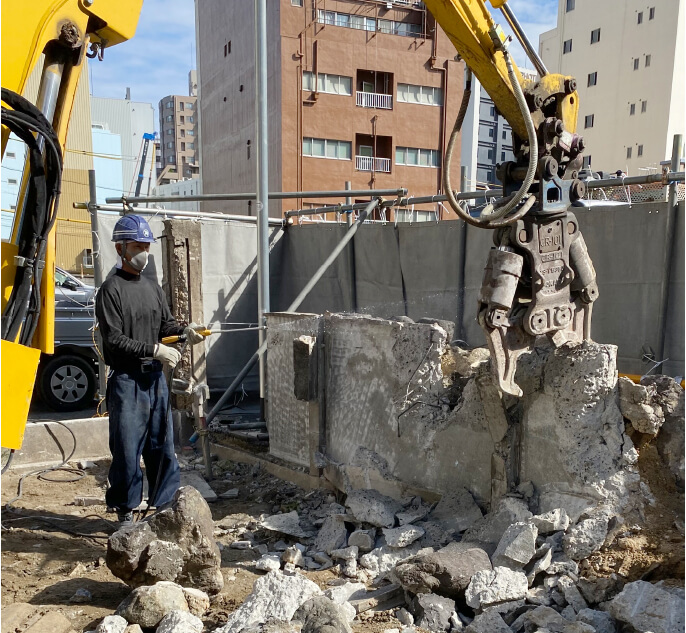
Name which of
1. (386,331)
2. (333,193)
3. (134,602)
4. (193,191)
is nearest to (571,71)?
(193,191)

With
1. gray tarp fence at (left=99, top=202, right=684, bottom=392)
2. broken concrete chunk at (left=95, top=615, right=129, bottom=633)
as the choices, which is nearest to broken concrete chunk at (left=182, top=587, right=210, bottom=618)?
Result: broken concrete chunk at (left=95, top=615, right=129, bottom=633)

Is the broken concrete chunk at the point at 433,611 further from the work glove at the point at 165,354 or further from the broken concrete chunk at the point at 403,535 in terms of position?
the work glove at the point at 165,354

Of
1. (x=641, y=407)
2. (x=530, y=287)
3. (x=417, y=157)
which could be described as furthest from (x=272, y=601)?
(x=417, y=157)

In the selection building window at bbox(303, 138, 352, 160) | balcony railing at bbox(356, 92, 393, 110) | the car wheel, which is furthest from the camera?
balcony railing at bbox(356, 92, 393, 110)

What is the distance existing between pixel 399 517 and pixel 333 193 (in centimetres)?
427

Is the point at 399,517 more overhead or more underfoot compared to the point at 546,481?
more underfoot

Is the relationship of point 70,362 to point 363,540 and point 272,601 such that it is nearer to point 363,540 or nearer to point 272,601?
point 363,540

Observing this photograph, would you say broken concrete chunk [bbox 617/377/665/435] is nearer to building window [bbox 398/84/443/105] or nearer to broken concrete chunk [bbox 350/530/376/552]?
broken concrete chunk [bbox 350/530/376/552]

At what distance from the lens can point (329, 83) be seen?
2886 centimetres

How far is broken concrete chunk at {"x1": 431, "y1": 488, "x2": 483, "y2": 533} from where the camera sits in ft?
13.7

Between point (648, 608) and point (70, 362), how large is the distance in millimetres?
7912

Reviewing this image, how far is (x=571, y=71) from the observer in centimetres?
3844

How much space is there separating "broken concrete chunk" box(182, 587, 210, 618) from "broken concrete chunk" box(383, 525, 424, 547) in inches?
47.9

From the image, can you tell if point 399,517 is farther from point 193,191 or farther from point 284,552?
point 193,191
